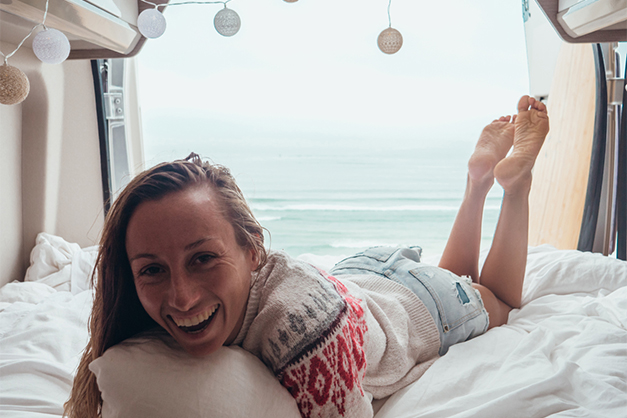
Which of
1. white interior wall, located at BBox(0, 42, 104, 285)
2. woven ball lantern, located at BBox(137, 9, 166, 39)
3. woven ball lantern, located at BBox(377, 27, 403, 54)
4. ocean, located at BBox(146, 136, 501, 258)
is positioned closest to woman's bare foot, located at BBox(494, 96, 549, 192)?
woven ball lantern, located at BBox(377, 27, 403, 54)

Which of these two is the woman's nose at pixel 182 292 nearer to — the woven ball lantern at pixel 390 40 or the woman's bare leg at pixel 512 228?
the woman's bare leg at pixel 512 228

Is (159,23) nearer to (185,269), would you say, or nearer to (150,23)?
(150,23)

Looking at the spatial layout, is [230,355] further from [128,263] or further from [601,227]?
[601,227]

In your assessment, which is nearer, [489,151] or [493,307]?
[493,307]

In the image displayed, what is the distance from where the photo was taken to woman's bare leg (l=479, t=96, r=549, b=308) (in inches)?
60.9

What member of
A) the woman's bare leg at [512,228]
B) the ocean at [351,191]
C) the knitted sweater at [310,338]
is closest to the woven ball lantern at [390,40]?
the woman's bare leg at [512,228]

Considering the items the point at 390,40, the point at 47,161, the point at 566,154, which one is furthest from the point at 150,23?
the point at 566,154

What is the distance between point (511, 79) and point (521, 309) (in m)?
12.8

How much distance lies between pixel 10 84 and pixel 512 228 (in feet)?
5.47

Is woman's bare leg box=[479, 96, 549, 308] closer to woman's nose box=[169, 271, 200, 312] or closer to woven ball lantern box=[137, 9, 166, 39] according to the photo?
woman's nose box=[169, 271, 200, 312]

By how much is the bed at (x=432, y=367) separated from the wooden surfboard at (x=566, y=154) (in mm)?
1345

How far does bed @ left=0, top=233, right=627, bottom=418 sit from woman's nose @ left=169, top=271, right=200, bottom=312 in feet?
0.33

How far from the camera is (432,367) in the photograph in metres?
1.14

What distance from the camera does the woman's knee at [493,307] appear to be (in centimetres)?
151
